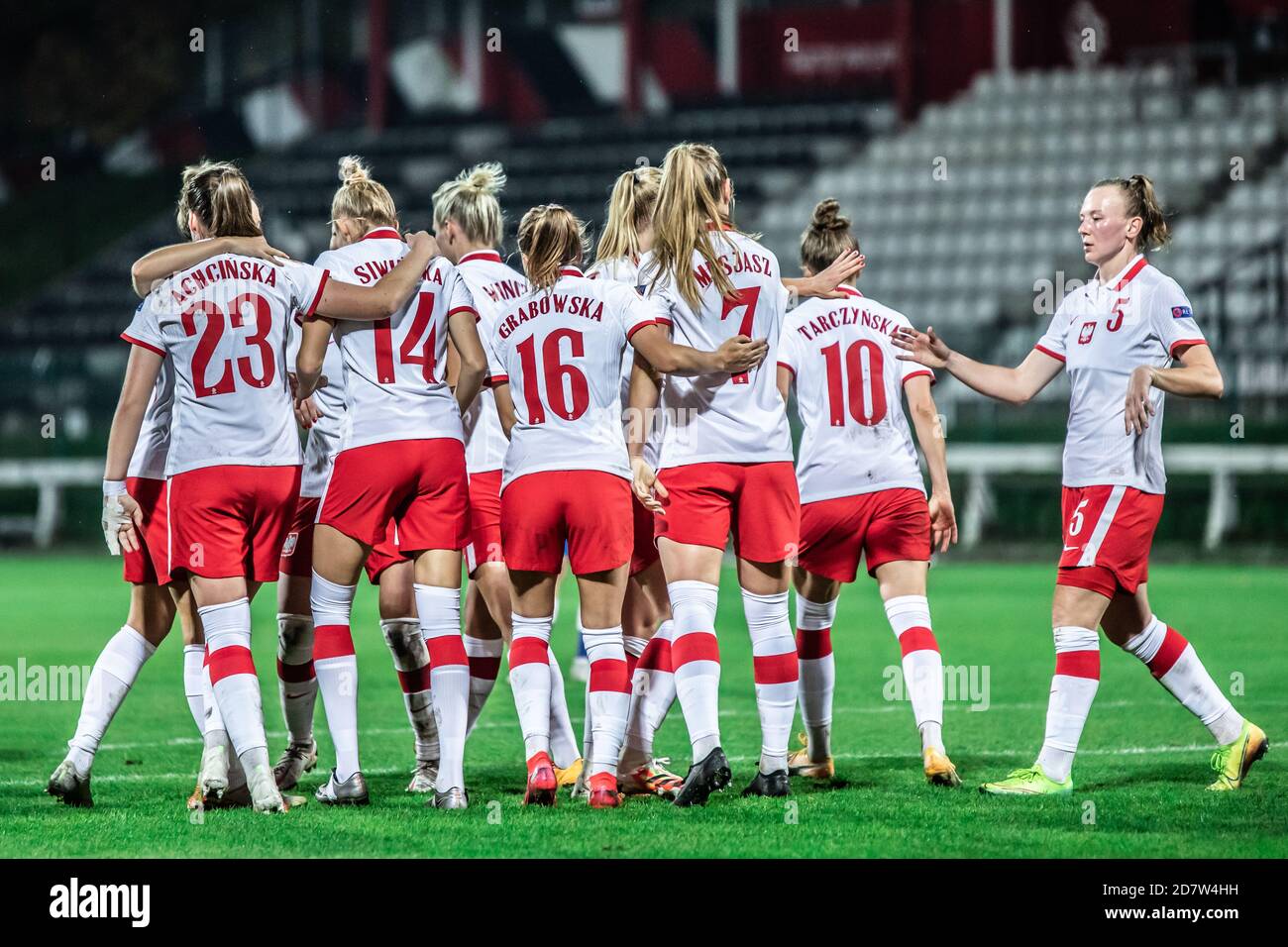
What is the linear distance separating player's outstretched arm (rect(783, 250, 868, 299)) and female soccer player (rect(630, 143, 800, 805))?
28 centimetres

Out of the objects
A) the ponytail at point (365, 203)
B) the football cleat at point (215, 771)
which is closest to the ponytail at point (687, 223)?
the ponytail at point (365, 203)

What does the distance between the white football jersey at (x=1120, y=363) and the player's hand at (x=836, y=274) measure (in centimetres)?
80

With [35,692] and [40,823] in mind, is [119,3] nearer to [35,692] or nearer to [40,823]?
[35,692]

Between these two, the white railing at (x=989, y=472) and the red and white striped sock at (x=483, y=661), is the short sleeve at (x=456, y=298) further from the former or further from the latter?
the white railing at (x=989, y=472)

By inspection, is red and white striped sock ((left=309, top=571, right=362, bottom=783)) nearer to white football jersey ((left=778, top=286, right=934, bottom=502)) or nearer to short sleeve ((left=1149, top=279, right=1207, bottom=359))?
white football jersey ((left=778, top=286, right=934, bottom=502))

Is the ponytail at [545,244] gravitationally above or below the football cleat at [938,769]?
above

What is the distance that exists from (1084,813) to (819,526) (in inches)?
56.4

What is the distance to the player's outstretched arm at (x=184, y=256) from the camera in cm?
541

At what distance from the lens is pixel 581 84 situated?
98.8ft

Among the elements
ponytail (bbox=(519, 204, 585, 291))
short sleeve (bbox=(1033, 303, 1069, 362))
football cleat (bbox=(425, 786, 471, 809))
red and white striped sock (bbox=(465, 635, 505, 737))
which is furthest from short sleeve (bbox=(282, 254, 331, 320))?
short sleeve (bbox=(1033, 303, 1069, 362))

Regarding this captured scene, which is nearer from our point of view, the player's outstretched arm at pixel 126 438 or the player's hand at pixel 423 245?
the player's outstretched arm at pixel 126 438
